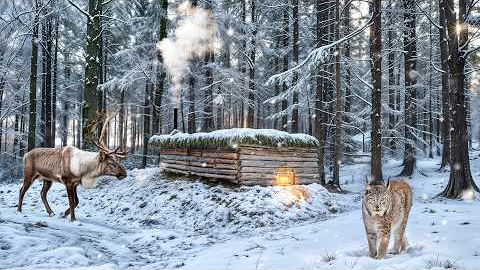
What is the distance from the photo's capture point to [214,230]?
10.2 metres

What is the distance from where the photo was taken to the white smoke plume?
21.3 metres

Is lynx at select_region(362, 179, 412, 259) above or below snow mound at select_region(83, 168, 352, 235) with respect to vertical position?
above

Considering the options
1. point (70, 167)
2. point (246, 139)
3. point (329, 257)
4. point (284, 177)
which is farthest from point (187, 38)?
point (329, 257)

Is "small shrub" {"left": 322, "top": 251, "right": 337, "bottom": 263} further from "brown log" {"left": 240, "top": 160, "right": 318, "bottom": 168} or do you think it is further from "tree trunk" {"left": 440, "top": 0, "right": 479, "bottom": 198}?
"tree trunk" {"left": 440, "top": 0, "right": 479, "bottom": 198}

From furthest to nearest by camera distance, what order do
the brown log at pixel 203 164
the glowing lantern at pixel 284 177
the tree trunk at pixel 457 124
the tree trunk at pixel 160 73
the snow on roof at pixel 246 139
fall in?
the tree trunk at pixel 160 73, the glowing lantern at pixel 284 177, the brown log at pixel 203 164, the snow on roof at pixel 246 139, the tree trunk at pixel 457 124

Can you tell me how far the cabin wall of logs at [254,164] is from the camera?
12969 millimetres

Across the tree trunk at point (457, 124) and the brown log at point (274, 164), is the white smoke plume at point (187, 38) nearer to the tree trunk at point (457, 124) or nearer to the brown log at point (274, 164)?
the brown log at point (274, 164)

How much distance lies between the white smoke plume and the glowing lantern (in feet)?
33.4

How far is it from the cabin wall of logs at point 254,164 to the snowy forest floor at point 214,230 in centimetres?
55

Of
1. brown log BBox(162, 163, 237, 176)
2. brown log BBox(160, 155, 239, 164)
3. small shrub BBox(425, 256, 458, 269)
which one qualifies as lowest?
small shrub BBox(425, 256, 458, 269)

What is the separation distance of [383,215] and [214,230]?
597cm

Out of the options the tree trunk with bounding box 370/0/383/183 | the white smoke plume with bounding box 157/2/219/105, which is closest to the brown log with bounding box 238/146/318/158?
the tree trunk with bounding box 370/0/383/183

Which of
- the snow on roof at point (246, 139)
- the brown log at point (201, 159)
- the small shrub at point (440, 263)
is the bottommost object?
the small shrub at point (440, 263)

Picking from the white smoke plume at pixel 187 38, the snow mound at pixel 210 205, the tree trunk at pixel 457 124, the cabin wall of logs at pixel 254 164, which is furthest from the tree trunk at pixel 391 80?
the white smoke plume at pixel 187 38
